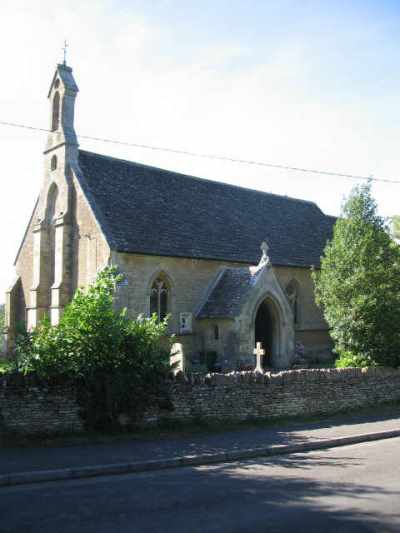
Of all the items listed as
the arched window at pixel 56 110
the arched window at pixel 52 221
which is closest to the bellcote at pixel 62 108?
the arched window at pixel 56 110

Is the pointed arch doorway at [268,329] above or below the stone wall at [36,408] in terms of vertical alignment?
above

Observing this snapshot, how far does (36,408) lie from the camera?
40.0 feet

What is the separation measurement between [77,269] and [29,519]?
748 inches

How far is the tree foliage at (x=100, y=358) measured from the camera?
12688 mm

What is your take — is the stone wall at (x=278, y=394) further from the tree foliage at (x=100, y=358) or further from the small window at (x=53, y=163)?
the small window at (x=53, y=163)

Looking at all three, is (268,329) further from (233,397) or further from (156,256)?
(233,397)

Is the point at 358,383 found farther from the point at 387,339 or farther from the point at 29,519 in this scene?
the point at 29,519

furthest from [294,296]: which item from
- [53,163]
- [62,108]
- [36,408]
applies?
[36,408]

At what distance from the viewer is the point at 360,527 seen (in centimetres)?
687

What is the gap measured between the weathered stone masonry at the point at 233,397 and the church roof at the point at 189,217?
1034 centimetres

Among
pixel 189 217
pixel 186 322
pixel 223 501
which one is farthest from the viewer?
pixel 189 217

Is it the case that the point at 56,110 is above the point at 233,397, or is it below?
above

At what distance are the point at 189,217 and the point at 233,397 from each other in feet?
49.4

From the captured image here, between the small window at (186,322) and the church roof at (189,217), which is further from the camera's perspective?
the small window at (186,322)
